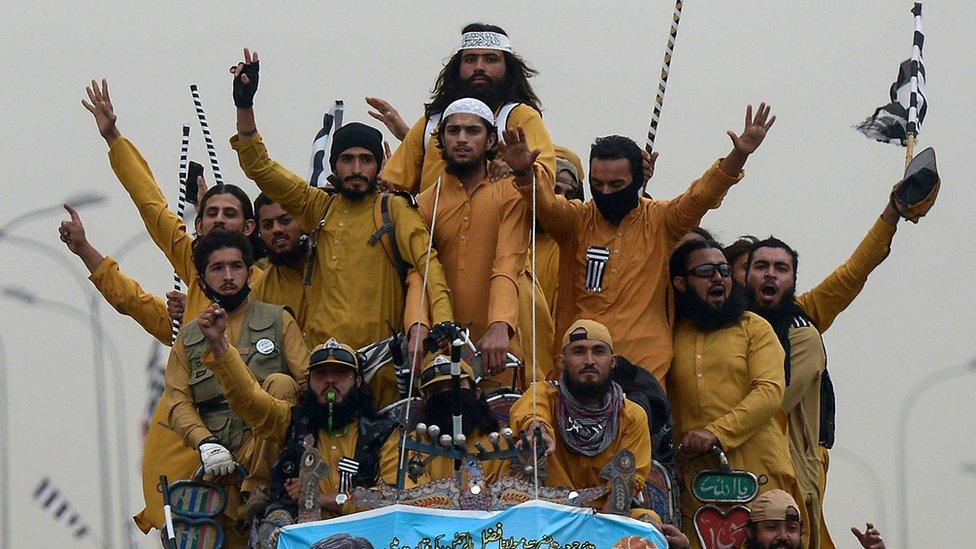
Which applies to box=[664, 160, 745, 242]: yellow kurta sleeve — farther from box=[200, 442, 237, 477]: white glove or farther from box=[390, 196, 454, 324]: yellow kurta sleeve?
box=[200, 442, 237, 477]: white glove

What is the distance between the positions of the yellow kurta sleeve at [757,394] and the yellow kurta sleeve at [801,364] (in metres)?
0.60

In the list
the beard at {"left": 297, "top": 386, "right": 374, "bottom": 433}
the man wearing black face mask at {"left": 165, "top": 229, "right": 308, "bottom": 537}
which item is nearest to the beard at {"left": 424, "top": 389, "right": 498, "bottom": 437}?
the beard at {"left": 297, "top": 386, "right": 374, "bottom": 433}

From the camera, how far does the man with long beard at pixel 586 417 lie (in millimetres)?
19469

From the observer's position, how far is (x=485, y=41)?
869 inches

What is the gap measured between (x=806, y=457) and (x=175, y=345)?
4.82 m

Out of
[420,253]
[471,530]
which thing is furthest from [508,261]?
[471,530]

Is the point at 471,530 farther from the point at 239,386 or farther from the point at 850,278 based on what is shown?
the point at 850,278

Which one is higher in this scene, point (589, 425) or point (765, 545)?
point (589, 425)

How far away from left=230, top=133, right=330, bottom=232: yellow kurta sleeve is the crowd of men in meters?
0.01

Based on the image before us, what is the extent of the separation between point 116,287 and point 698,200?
4.77 meters

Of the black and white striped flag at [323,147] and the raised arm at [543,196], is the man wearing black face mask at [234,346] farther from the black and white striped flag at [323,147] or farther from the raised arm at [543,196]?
the black and white striped flag at [323,147]

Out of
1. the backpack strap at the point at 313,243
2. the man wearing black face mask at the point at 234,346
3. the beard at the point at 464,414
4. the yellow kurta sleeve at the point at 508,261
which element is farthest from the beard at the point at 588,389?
the backpack strap at the point at 313,243

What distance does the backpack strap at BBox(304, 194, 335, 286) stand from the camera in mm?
21359

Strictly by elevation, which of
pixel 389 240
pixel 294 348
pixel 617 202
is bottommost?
pixel 294 348
